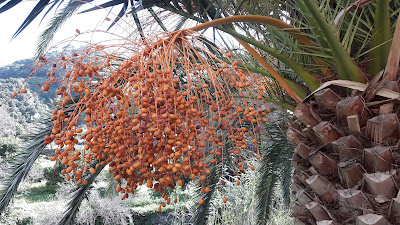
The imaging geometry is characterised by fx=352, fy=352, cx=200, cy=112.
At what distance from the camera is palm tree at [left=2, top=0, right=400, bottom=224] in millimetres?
1219

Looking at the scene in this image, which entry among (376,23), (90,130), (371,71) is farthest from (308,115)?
(90,130)

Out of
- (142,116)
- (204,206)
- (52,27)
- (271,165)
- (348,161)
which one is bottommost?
(204,206)

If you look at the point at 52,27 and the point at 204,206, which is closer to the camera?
the point at 52,27

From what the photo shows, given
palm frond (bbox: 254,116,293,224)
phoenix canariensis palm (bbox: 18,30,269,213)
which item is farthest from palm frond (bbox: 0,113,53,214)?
palm frond (bbox: 254,116,293,224)

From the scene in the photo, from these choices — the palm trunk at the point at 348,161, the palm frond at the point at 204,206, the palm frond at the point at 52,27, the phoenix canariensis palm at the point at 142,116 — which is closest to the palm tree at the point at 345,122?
the palm trunk at the point at 348,161

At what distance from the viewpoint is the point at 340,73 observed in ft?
4.51

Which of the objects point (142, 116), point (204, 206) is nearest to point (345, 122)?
point (142, 116)

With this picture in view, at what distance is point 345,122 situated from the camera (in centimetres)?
135

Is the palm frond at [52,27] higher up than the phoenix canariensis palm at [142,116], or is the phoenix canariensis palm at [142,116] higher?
the palm frond at [52,27]

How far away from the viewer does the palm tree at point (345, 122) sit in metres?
1.22

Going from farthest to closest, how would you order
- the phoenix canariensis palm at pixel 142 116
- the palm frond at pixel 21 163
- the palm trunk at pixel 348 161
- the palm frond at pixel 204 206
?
1. the palm frond at pixel 204 206
2. the palm frond at pixel 21 163
3. the palm trunk at pixel 348 161
4. the phoenix canariensis palm at pixel 142 116

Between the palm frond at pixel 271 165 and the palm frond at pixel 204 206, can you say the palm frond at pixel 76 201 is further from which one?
the palm frond at pixel 271 165

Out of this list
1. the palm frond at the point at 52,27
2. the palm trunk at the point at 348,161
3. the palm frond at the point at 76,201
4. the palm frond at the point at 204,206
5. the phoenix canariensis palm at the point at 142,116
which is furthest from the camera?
the palm frond at the point at 204,206

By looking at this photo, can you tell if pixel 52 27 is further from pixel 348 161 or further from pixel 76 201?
pixel 348 161
